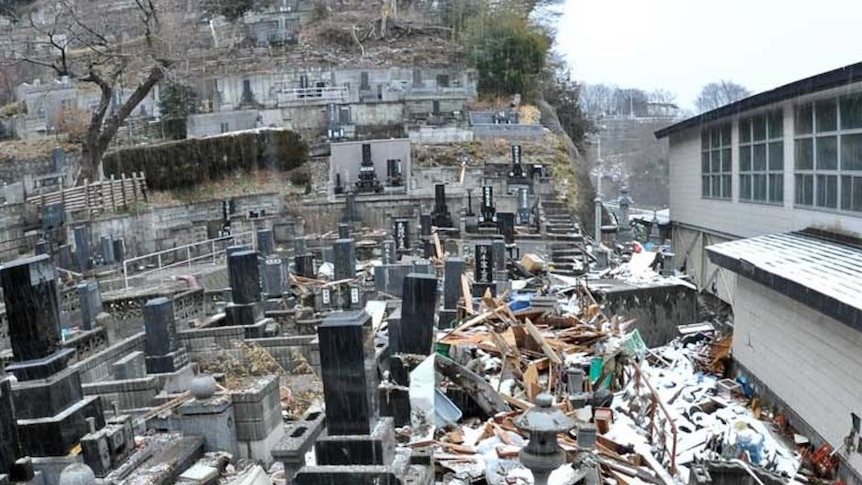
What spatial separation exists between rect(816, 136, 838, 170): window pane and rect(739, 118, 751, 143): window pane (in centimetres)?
396

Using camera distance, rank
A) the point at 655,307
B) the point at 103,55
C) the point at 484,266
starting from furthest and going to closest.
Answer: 1. the point at 103,55
2. the point at 655,307
3. the point at 484,266

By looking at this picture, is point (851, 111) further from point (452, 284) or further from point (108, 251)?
point (108, 251)

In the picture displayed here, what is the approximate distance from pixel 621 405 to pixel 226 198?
22105 mm

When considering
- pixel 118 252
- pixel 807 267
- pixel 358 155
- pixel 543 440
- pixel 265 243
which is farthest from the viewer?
pixel 358 155

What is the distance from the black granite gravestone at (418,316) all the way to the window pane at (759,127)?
36.6 ft

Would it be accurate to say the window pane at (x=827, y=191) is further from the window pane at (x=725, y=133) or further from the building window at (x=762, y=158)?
the window pane at (x=725, y=133)

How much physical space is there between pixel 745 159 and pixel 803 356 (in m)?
8.98

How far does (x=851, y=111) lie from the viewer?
38.6 ft

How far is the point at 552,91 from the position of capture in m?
45.3

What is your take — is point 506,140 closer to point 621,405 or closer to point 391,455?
point 621,405

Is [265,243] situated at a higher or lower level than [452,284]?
higher

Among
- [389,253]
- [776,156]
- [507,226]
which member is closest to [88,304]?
[389,253]

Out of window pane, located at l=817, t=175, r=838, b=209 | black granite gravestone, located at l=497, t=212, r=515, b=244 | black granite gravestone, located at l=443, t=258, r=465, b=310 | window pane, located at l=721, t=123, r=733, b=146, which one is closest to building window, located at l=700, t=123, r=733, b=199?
window pane, located at l=721, t=123, r=733, b=146

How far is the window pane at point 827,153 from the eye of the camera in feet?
41.0
